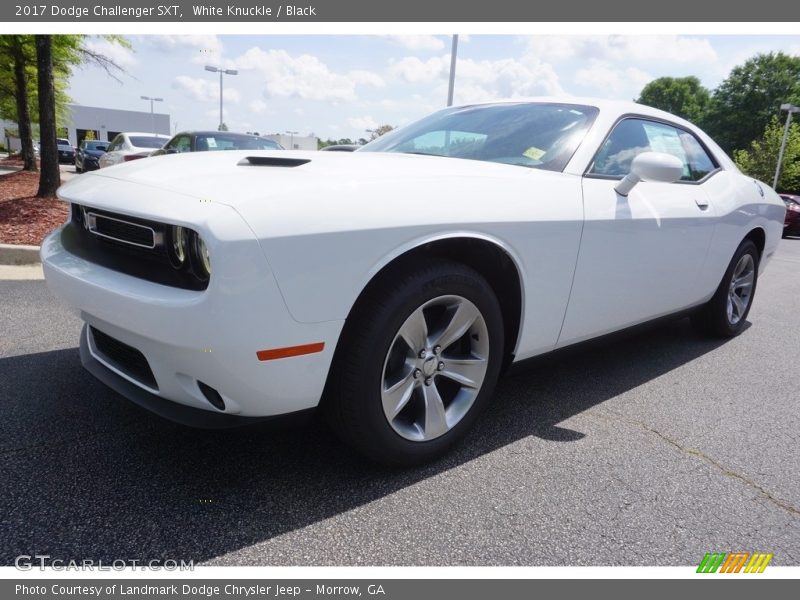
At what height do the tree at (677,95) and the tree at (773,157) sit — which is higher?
the tree at (677,95)

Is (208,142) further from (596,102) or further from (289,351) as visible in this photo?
(289,351)

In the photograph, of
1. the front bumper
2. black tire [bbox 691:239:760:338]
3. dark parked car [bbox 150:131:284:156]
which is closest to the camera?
the front bumper

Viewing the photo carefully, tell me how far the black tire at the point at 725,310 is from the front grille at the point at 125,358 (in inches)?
134

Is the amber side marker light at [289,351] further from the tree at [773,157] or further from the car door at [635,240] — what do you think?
the tree at [773,157]

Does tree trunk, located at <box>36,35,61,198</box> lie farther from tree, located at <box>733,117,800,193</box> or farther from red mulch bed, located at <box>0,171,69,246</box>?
tree, located at <box>733,117,800,193</box>

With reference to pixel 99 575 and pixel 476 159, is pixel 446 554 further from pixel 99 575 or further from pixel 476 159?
pixel 476 159

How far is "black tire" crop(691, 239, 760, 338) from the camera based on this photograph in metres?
3.84

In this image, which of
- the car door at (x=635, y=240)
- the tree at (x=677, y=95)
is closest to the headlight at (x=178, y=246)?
the car door at (x=635, y=240)

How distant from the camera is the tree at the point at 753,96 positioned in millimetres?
45875

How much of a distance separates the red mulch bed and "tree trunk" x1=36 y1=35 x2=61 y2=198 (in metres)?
0.33

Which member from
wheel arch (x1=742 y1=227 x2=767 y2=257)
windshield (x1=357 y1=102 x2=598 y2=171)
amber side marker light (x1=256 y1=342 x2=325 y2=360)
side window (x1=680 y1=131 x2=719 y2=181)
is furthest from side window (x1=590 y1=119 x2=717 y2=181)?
amber side marker light (x1=256 y1=342 x2=325 y2=360)

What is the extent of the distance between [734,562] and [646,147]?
84.2 inches

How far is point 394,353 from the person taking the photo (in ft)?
6.72

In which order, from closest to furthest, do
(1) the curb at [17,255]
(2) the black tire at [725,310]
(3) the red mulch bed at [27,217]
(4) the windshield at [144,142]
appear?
(2) the black tire at [725,310] → (1) the curb at [17,255] → (3) the red mulch bed at [27,217] → (4) the windshield at [144,142]
